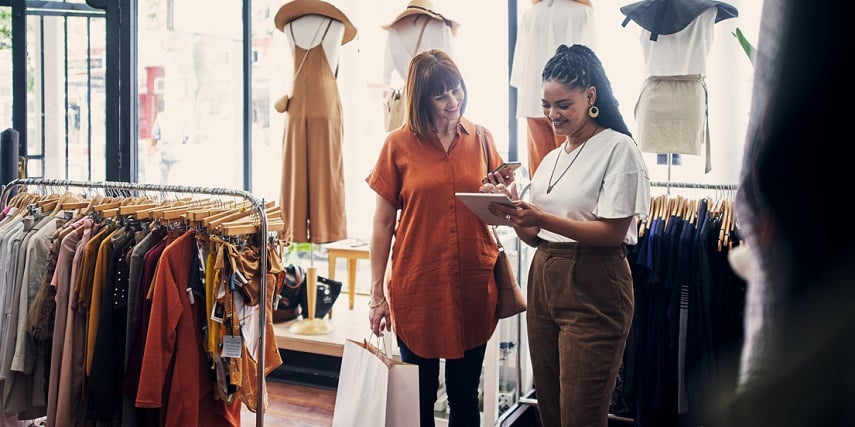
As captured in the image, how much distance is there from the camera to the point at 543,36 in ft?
11.5

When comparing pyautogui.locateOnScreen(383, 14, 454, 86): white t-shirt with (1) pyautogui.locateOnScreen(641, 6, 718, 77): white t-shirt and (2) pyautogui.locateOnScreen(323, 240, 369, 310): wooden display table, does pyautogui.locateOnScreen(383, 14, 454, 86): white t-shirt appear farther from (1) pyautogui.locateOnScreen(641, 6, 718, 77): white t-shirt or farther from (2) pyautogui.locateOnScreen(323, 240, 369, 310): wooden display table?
(2) pyautogui.locateOnScreen(323, 240, 369, 310): wooden display table

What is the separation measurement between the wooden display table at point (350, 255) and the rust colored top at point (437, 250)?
2374mm

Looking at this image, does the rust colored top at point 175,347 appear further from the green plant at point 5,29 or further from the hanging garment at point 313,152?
the green plant at point 5,29

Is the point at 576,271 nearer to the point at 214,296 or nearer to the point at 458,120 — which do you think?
the point at 458,120

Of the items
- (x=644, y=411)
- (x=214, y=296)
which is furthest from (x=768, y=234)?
(x=644, y=411)

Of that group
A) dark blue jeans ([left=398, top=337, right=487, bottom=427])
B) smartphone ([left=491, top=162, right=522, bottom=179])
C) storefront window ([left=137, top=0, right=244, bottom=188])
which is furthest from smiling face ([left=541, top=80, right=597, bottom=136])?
storefront window ([left=137, top=0, right=244, bottom=188])

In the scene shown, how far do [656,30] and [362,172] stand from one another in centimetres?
253

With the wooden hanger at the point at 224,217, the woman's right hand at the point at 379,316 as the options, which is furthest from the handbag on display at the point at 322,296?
the woman's right hand at the point at 379,316

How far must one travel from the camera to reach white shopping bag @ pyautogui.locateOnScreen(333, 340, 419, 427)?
227 cm

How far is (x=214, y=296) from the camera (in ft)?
7.97

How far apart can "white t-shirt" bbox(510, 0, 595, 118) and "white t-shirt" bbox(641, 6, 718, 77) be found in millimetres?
314

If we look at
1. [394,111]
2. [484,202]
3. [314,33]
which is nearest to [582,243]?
[484,202]

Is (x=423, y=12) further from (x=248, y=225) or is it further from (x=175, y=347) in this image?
(x=175, y=347)

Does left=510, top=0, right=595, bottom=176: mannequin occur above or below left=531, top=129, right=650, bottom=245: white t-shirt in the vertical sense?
above
